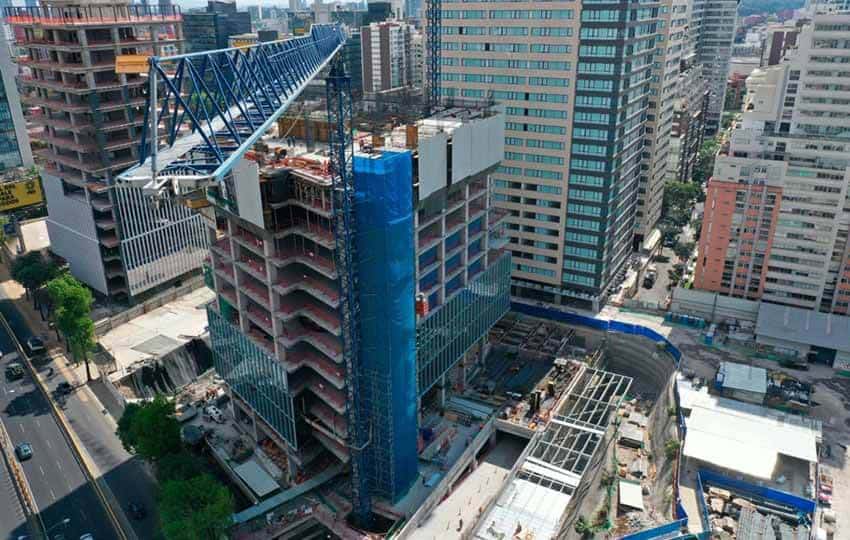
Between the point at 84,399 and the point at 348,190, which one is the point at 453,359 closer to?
the point at 348,190

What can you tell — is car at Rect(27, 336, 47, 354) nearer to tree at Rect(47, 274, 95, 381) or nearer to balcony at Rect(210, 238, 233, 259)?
tree at Rect(47, 274, 95, 381)

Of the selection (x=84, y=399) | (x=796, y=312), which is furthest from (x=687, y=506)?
(x=84, y=399)

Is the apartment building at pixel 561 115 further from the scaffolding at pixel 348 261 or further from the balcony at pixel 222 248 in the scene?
the balcony at pixel 222 248

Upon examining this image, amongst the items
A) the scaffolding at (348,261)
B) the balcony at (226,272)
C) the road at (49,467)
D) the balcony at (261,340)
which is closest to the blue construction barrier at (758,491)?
the scaffolding at (348,261)

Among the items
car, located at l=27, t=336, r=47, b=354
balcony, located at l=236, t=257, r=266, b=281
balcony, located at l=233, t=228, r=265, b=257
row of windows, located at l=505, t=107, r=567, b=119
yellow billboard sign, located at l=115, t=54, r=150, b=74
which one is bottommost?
car, located at l=27, t=336, r=47, b=354

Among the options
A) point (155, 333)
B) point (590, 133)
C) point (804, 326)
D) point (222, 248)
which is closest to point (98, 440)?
point (155, 333)

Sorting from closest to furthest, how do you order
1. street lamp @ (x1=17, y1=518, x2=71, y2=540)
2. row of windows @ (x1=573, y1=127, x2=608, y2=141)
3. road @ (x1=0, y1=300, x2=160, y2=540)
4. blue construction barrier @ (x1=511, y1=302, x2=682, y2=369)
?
street lamp @ (x1=17, y1=518, x2=71, y2=540) → road @ (x1=0, y1=300, x2=160, y2=540) → row of windows @ (x1=573, y1=127, x2=608, y2=141) → blue construction barrier @ (x1=511, y1=302, x2=682, y2=369)

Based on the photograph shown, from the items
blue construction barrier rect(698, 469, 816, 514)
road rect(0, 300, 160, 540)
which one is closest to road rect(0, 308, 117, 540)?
road rect(0, 300, 160, 540)

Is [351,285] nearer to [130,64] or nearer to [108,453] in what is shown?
[108,453]
